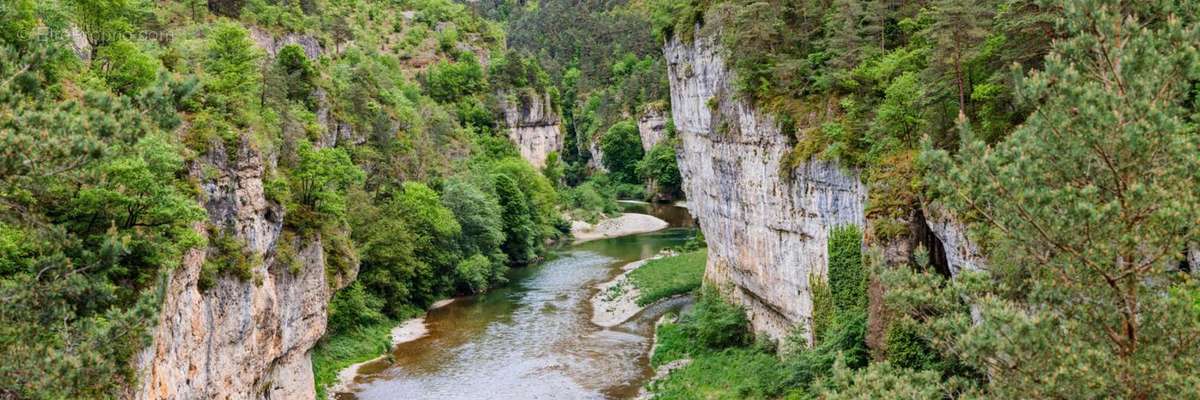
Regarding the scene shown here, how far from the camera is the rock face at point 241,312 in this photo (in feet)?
58.9

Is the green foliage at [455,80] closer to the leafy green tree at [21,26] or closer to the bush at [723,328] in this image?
the bush at [723,328]

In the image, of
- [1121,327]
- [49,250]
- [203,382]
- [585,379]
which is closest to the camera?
[1121,327]

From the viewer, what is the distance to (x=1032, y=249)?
11.5 metres

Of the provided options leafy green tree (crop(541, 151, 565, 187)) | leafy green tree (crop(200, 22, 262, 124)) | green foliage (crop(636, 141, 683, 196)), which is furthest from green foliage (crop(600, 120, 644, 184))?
leafy green tree (crop(200, 22, 262, 124))

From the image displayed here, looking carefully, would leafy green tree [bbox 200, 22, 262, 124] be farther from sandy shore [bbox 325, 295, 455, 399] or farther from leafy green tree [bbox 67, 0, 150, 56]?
sandy shore [bbox 325, 295, 455, 399]

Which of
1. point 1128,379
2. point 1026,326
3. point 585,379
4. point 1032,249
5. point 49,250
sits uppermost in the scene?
point 49,250

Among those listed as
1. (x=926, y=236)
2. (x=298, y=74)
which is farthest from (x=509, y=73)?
(x=926, y=236)

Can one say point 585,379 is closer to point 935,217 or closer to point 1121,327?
point 935,217

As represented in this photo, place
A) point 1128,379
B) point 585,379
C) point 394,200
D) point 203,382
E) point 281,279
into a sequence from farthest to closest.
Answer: point 394,200, point 585,379, point 281,279, point 203,382, point 1128,379

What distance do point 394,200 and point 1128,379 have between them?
43427mm

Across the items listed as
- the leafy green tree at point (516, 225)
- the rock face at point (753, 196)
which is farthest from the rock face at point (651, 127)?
the rock face at point (753, 196)

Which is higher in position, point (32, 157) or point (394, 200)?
point (32, 157)

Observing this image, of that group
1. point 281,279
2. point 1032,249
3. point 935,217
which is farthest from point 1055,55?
point 281,279

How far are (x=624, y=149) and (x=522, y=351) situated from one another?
65490 millimetres
